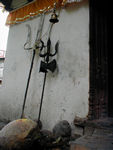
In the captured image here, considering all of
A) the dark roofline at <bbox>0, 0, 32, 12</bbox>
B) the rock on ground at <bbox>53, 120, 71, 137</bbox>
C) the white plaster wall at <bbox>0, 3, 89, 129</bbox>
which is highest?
the dark roofline at <bbox>0, 0, 32, 12</bbox>

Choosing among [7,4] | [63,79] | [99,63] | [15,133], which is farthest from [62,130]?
[7,4]

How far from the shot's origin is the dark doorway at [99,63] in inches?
79.4

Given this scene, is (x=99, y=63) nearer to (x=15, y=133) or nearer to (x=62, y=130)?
(x=62, y=130)

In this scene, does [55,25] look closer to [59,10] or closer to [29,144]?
[59,10]

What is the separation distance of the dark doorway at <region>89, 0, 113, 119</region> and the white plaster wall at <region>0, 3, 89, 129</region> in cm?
8

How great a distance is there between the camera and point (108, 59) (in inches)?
95.1

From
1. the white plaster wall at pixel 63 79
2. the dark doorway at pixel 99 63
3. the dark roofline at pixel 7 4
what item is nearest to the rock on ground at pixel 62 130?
the white plaster wall at pixel 63 79

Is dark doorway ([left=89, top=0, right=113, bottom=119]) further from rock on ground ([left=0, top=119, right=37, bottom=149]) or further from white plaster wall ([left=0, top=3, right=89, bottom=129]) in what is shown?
rock on ground ([left=0, top=119, right=37, bottom=149])

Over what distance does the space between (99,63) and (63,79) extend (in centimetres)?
64

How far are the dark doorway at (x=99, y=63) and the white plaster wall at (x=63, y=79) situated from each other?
81 mm

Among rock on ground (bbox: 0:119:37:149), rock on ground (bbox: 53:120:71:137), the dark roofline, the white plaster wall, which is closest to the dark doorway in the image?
the white plaster wall

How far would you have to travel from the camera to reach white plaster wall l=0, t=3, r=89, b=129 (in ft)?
6.96

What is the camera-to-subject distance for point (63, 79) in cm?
235

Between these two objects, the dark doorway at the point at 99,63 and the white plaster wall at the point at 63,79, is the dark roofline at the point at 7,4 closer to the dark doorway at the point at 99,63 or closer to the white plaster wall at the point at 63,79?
the white plaster wall at the point at 63,79
